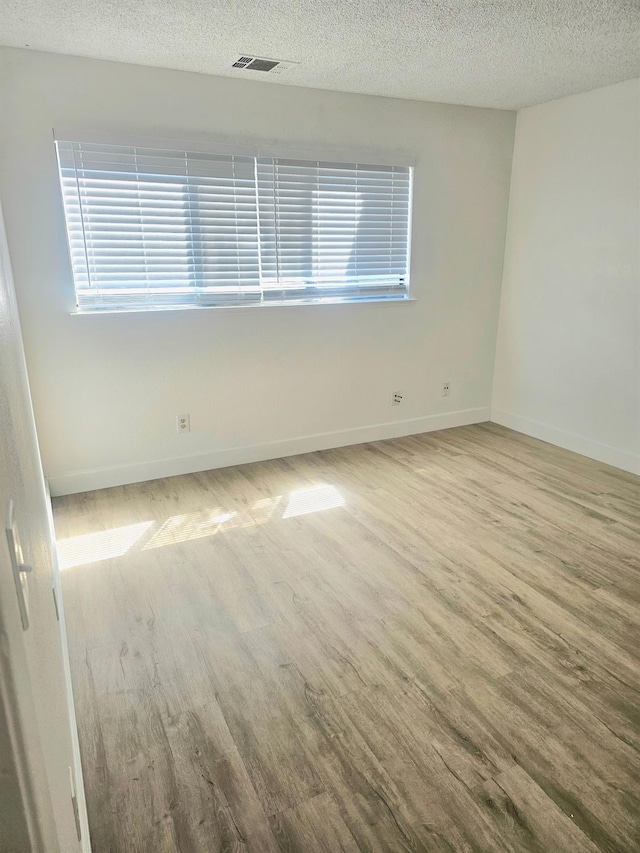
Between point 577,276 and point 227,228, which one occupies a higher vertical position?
point 227,228

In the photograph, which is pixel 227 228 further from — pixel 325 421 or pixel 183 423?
pixel 325 421

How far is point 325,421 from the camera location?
422 cm

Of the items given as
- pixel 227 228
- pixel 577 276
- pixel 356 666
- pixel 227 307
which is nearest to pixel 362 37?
pixel 227 228

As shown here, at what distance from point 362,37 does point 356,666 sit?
280cm

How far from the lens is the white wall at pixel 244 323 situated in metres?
3.06

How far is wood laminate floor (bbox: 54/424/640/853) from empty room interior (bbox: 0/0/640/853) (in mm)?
12

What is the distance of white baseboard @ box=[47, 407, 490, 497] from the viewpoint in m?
3.52

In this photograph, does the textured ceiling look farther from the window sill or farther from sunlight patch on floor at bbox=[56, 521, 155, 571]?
sunlight patch on floor at bbox=[56, 521, 155, 571]

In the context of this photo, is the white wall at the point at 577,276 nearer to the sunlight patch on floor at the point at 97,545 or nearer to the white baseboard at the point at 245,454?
the white baseboard at the point at 245,454

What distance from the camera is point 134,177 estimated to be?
3.23 metres

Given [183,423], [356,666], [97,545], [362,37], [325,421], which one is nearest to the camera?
[356,666]

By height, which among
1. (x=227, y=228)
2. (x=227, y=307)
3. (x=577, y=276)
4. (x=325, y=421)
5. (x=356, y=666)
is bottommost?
(x=356, y=666)

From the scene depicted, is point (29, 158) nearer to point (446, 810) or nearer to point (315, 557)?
point (315, 557)

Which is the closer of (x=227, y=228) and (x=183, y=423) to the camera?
(x=227, y=228)
